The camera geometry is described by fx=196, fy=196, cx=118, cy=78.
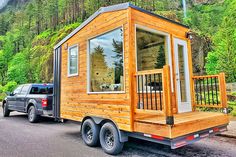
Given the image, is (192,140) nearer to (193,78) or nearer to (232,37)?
(193,78)

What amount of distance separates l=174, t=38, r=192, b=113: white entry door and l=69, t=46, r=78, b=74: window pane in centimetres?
292

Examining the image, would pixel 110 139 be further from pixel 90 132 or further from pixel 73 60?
pixel 73 60

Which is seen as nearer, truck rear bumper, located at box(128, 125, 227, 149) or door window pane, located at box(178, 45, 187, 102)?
truck rear bumper, located at box(128, 125, 227, 149)

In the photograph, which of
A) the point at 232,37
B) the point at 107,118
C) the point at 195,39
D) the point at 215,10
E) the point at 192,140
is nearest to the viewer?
the point at 192,140

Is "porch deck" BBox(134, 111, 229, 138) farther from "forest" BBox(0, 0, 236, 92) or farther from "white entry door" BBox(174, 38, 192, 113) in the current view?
"forest" BBox(0, 0, 236, 92)

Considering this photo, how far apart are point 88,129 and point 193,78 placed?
337cm

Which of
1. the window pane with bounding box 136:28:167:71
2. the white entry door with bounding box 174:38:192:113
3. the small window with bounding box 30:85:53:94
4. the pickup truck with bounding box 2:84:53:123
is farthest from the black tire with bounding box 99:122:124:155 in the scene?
the small window with bounding box 30:85:53:94

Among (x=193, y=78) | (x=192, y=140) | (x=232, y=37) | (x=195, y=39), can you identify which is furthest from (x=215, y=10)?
(x=192, y=140)

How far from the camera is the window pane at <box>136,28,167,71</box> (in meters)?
5.09

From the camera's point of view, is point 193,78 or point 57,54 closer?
point 193,78

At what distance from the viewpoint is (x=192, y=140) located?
356 cm

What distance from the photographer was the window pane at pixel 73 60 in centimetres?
591

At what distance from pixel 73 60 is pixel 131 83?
2.73 m

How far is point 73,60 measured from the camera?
A: 6.06 meters
